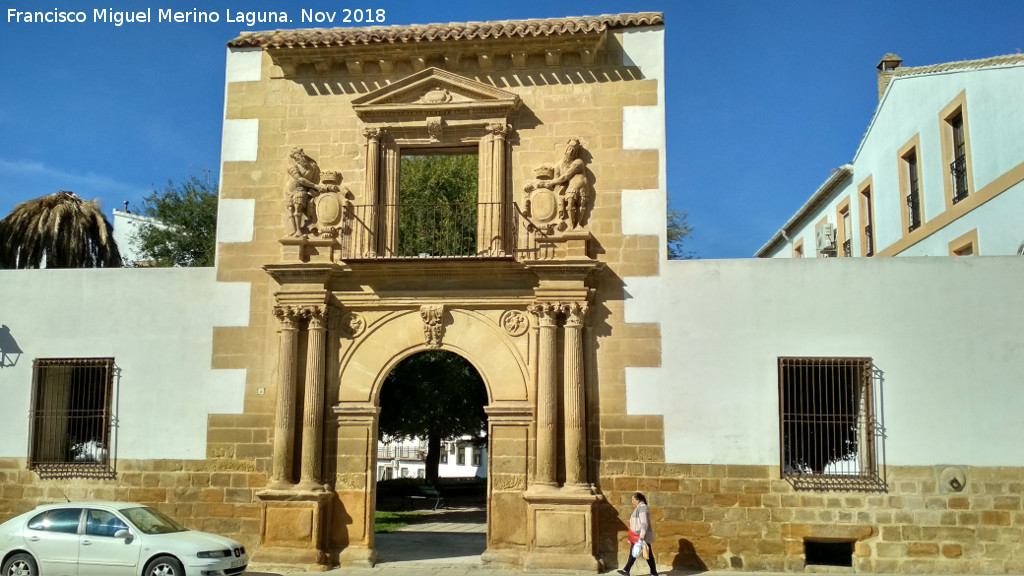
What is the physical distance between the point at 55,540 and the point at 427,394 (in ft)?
37.2

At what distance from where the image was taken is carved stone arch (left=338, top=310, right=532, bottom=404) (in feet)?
40.5

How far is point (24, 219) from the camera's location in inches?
826

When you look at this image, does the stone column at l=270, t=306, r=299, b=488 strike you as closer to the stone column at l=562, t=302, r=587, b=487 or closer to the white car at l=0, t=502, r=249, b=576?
the white car at l=0, t=502, r=249, b=576

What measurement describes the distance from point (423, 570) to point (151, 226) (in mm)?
17196

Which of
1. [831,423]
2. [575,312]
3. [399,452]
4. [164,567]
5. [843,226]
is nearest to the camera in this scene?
[164,567]

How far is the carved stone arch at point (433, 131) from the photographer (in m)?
12.7

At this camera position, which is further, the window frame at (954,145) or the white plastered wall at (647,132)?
the window frame at (954,145)

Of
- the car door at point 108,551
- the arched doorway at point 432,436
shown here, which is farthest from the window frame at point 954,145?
the car door at point 108,551

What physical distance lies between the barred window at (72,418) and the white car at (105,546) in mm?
2228

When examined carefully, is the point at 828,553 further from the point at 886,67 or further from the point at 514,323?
the point at 886,67

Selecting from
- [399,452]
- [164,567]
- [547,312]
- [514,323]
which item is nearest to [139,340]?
[164,567]

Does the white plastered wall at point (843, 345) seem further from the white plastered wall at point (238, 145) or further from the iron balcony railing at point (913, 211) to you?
the iron balcony railing at point (913, 211)

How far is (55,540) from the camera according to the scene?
34.0 feet

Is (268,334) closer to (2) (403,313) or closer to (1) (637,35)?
(2) (403,313)
